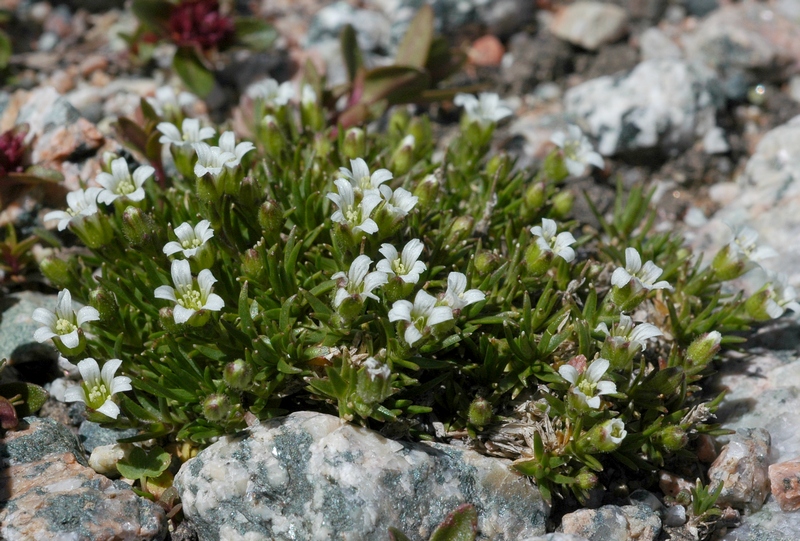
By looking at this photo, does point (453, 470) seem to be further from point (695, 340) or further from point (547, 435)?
point (695, 340)

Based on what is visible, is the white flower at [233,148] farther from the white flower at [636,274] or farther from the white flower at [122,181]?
the white flower at [636,274]

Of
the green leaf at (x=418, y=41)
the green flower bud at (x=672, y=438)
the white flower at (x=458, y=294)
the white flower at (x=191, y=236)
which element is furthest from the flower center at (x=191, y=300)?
the green leaf at (x=418, y=41)

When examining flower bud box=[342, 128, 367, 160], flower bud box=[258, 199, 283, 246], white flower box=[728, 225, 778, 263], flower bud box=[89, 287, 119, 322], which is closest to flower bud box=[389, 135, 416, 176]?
flower bud box=[342, 128, 367, 160]

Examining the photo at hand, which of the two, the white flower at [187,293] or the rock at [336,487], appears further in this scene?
the white flower at [187,293]

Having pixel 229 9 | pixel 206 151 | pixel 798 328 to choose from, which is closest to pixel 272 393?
pixel 206 151

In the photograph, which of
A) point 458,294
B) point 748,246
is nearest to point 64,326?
point 458,294

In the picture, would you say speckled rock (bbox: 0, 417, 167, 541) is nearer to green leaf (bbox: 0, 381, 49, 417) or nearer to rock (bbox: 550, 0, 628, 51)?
green leaf (bbox: 0, 381, 49, 417)
